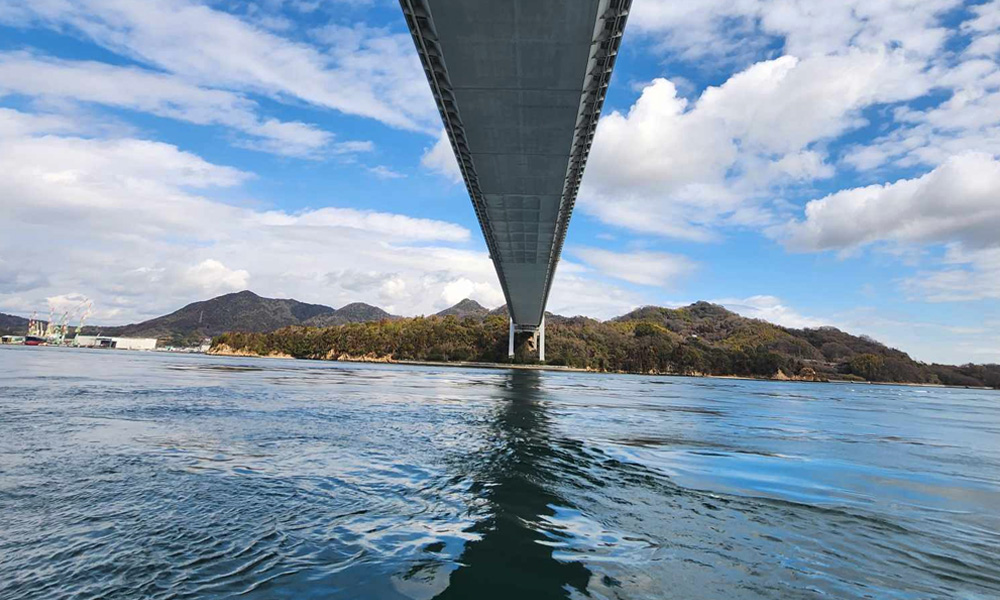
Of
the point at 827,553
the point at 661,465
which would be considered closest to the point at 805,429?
the point at 661,465

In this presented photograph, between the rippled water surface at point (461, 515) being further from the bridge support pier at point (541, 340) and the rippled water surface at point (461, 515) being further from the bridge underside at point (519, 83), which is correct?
the bridge support pier at point (541, 340)

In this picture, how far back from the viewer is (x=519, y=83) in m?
16.2

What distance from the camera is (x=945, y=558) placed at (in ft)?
14.6

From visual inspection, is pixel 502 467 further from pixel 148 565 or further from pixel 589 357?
pixel 589 357

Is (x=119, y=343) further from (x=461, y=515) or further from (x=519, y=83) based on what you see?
(x=461, y=515)

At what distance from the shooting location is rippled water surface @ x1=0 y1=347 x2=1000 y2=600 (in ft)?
11.5

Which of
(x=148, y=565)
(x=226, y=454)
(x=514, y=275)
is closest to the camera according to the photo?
(x=148, y=565)

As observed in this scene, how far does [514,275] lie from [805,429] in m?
33.5

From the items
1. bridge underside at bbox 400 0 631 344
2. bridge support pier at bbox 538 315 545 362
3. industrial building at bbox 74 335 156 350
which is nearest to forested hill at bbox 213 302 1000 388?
bridge support pier at bbox 538 315 545 362

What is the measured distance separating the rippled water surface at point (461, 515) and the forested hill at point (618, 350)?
250 feet

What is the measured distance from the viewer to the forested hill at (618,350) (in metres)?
99.5

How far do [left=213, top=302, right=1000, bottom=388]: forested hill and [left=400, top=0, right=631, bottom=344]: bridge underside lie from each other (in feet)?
204

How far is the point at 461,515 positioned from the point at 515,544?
0.92m

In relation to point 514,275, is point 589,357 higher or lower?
lower
